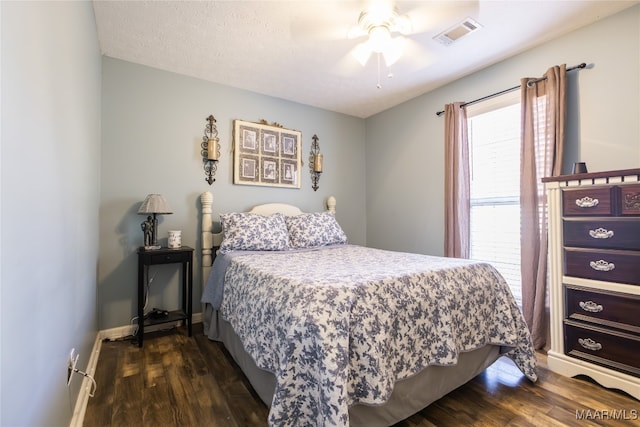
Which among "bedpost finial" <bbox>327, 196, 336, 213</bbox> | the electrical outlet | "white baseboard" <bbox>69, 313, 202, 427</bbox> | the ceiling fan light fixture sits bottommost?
"white baseboard" <bbox>69, 313, 202, 427</bbox>

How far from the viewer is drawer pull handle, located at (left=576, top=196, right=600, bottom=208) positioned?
183cm

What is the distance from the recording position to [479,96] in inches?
113

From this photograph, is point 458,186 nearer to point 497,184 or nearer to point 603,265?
point 497,184

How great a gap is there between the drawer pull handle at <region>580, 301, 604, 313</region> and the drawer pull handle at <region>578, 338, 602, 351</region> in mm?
187

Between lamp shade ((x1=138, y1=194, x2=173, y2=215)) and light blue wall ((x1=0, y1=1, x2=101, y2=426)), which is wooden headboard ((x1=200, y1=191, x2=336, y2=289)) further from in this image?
light blue wall ((x1=0, y1=1, x2=101, y2=426))

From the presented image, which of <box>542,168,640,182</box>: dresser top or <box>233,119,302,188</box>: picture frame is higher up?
<box>233,119,302,188</box>: picture frame

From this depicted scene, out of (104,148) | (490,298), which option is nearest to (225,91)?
(104,148)

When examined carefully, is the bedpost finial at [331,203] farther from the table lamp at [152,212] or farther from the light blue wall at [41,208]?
the light blue wall at [41,208]

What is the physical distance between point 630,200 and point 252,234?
2.65 m

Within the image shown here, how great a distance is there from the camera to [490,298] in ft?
5.98

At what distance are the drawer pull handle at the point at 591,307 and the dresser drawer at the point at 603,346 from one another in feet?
0.35

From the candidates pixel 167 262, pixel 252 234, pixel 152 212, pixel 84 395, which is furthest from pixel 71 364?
pixel 252 234

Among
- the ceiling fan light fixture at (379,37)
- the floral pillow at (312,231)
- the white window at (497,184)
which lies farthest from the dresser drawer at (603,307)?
the ceiling fan light fixture at (379,37)

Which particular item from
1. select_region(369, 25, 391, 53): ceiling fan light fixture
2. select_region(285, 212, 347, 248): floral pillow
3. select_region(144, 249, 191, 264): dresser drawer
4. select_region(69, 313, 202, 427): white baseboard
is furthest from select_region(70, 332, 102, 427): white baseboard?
select_region(369, 25, 391, 53): ceiling fan light fixture
